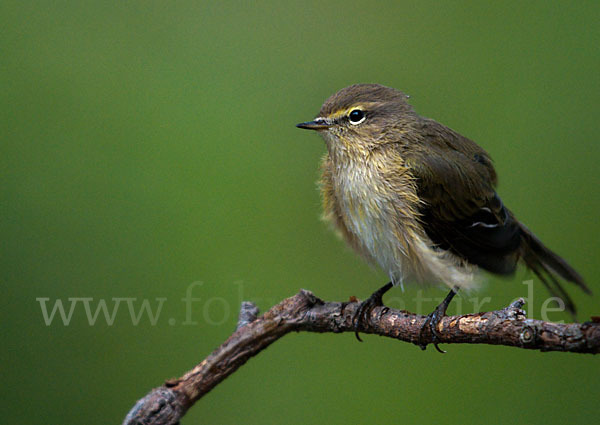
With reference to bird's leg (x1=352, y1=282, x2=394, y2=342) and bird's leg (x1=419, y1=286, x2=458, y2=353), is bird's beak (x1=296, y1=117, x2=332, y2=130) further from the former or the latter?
bird's leg (x1=419, y1=286, x2=458, y2=353)

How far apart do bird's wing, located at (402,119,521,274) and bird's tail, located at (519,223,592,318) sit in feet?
0.70

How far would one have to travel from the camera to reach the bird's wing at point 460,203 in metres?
2.41

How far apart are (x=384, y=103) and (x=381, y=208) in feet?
1.73

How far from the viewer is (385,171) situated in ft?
8.06

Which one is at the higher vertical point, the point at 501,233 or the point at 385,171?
the point at 385,171

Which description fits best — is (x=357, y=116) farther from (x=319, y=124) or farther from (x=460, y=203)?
(x=460, y=203)

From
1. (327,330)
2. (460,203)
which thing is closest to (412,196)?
(460,203)

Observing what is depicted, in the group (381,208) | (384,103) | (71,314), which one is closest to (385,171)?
(381,208)

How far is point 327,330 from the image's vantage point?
7.46ft

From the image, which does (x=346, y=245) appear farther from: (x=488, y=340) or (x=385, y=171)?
(x=488, y=340)

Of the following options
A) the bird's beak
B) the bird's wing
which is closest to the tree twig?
the bird's wing

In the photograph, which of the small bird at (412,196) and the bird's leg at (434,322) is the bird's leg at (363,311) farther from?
the bird's leg at (434,322)

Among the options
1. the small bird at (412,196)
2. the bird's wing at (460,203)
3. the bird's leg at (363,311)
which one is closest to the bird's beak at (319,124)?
the small bird at (412,196)

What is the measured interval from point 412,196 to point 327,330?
0.65 metres
